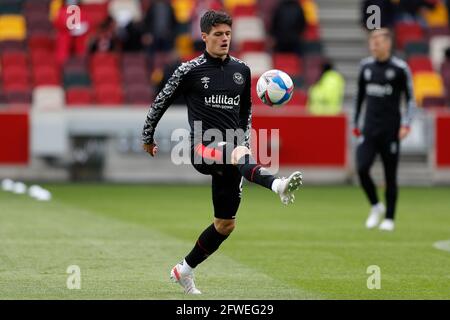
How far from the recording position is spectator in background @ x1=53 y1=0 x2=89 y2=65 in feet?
90.1

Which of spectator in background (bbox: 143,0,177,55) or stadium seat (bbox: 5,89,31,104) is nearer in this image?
stadium seat (bbox: 5,89,31,104)

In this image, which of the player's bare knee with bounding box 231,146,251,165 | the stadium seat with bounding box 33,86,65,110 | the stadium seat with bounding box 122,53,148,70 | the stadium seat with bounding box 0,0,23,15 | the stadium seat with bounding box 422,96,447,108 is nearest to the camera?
the player's bare knee with bounding box 231,146,251,165

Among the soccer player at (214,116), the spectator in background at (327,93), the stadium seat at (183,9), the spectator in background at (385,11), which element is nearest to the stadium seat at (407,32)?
the spectator in background at (385,11)

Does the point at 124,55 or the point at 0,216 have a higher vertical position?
the point at 124,55

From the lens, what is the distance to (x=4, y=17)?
29125mm

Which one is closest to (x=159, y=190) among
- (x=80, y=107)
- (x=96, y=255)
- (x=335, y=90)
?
(x=80, y=107)

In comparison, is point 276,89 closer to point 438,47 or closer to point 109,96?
point 109,96

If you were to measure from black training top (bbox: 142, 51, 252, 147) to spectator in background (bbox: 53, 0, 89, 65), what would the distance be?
57.5 ft

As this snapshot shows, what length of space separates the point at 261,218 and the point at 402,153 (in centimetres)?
852

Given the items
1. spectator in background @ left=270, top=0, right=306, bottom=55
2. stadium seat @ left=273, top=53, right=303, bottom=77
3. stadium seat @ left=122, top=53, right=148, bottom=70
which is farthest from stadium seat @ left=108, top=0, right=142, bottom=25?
stadium seat @ left=273, top=53, right=303, bottom=77

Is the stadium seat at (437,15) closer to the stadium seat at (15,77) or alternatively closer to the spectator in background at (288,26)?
the spectator in background at (288,26)

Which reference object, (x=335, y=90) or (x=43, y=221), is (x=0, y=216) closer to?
(x=43, y=221)

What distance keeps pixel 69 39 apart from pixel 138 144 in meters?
4.07

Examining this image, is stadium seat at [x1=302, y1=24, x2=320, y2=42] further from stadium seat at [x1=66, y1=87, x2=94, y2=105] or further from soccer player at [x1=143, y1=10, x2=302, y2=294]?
soccer player at [x1=143, y1=10, x2=302, y2=294]
